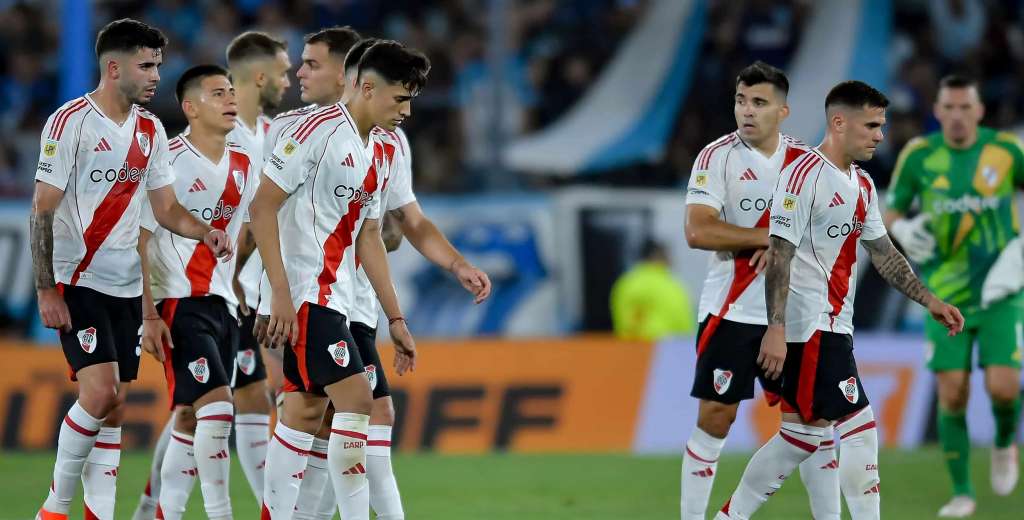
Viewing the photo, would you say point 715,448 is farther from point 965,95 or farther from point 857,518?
point 965,95

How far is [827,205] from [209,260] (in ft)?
10.1

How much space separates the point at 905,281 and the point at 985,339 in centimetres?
267

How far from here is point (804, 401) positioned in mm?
6906

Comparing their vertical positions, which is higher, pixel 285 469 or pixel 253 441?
pixel 285 469

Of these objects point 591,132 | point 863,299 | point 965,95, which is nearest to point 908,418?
point 863,299

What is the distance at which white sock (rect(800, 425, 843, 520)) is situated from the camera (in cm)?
703

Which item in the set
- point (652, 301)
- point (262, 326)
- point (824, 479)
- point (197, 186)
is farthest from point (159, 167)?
point (652, 301)

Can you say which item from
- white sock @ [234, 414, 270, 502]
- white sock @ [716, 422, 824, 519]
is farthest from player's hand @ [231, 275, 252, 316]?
white sock @ [716, 422, 824, 519]

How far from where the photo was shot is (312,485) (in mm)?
6707

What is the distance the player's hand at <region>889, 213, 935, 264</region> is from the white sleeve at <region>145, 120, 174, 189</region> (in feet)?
15.0

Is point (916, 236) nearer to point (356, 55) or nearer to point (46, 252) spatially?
point (356, 55)

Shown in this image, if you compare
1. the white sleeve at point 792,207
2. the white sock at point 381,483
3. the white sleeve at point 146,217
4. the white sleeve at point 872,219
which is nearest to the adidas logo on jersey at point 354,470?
the white sock at point 381,483

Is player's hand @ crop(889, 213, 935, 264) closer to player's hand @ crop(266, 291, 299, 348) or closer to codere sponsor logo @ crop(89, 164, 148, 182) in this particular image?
player's hand @ crop(266, 291, 299, 348)

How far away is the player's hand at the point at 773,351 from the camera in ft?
21.9
